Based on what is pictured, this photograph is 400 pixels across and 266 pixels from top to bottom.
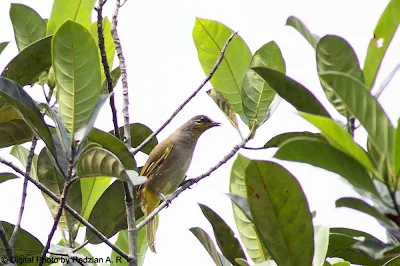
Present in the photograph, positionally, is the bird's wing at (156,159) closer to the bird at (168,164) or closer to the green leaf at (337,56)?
the bird at (168,164)

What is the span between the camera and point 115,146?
2.52 metres

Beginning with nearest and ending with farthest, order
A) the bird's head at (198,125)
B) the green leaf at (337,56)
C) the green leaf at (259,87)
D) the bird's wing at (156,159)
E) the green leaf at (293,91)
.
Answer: the green leaf at (293,91)
the green leaf at (337,56)
the green leaf at (259,87)
the bird's wing at (156,159)
the bird's head at (198,125)

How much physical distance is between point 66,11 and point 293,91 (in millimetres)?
1532

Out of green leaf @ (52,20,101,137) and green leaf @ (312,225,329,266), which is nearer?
green leaf @ (312,225,329,266)

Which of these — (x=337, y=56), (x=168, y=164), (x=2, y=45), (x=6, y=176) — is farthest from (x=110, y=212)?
(x=168, y=164)

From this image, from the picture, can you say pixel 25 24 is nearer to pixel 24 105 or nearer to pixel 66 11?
pixel 66 11

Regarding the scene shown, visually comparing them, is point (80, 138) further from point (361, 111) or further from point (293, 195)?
point (361, 111)

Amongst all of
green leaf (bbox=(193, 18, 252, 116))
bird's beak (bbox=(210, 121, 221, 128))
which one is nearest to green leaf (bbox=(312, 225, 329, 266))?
green leaf (bbox=(193, 18, 252, 116))

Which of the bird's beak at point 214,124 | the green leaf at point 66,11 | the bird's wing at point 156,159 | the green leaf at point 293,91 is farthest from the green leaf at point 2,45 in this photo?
the bird's beak at point 214,124

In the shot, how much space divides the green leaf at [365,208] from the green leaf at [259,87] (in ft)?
3.27

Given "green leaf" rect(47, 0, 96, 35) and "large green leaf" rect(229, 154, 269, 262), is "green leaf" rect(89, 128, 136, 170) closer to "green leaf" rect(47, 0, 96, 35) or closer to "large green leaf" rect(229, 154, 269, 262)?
"large green leaf" rect(229, 154, 269, 262)

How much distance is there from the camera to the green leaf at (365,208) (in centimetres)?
183

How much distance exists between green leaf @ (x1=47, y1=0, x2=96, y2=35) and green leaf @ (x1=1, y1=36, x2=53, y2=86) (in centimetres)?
38

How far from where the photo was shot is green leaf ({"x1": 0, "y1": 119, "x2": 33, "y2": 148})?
297cm
